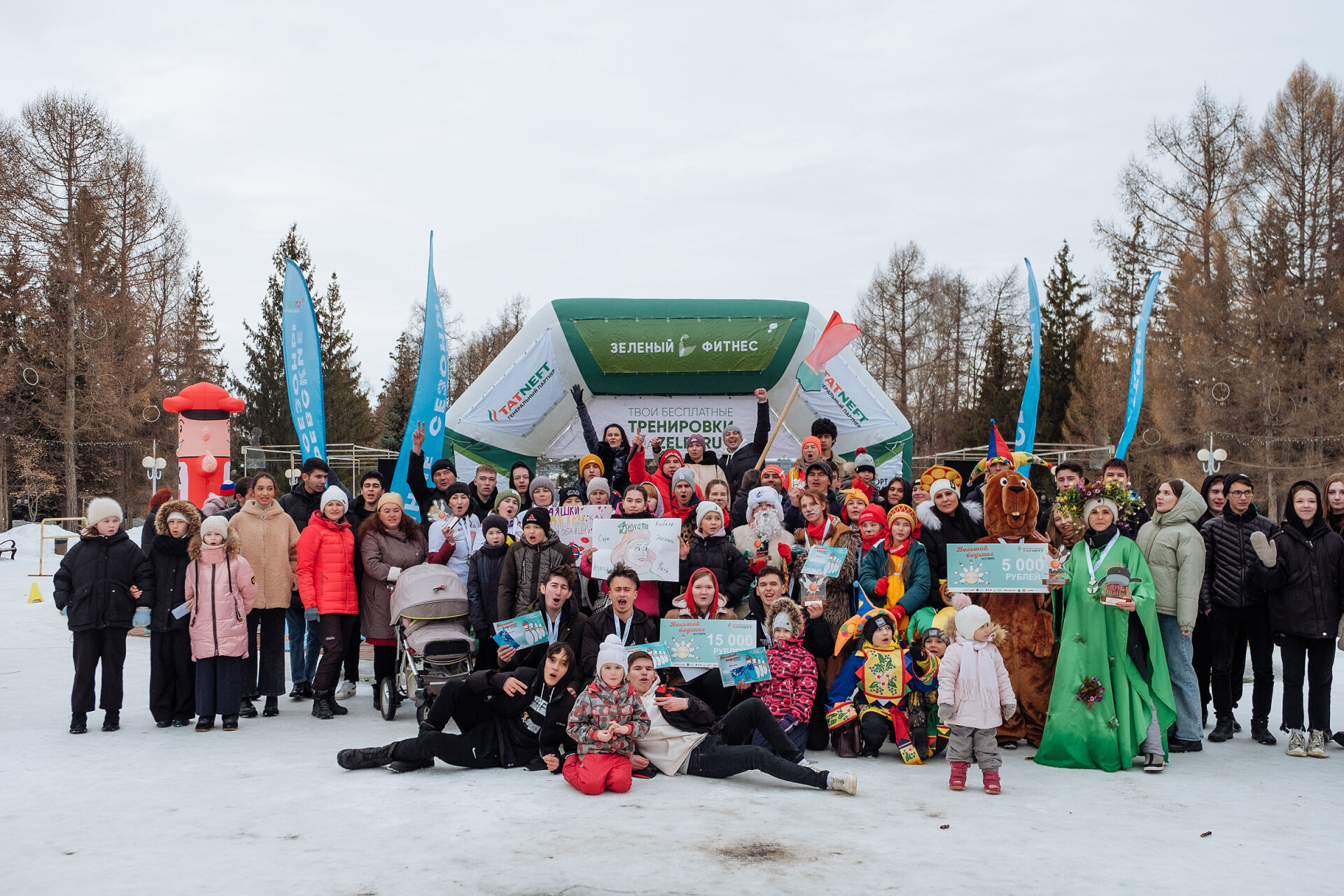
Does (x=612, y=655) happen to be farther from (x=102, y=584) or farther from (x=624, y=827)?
(x=102, y=584)

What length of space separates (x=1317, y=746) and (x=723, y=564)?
3770 mm

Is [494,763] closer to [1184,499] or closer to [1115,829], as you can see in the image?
[1115,829]

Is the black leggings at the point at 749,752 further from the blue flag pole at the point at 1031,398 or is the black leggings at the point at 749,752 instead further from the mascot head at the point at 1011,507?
the blue flag pole at the point at 1031,398

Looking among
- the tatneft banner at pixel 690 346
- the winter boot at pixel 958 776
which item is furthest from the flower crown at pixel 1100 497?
the tatneft banner at pixel 690 346

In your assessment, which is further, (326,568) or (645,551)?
(326,568)

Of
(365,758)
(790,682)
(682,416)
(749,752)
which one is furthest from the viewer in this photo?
(682,416)

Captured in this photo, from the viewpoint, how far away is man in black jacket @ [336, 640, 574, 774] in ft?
18.1

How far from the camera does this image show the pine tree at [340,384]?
37719 millimetres

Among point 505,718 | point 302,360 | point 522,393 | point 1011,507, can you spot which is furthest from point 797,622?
point 302,360

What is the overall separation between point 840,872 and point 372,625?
13.7 feet

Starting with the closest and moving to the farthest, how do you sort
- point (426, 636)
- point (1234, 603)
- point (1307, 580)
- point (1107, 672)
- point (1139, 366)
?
1. point (1107, 672)
2. point (1307, 580)
3. point (1234, 603)
4. point (426, 636)
5. point (1139, 366)

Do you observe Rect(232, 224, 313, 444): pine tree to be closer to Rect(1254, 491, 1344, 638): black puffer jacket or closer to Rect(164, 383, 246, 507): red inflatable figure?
Rect(164, 383, 246, 507): red inflatable figure

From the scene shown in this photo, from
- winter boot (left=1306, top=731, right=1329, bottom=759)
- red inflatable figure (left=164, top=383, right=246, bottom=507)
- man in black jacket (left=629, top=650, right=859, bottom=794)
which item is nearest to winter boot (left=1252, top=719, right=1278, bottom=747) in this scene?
winter boot (left=1306, top=731, right=1329, bottom=759)

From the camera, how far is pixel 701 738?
5.52 meters
